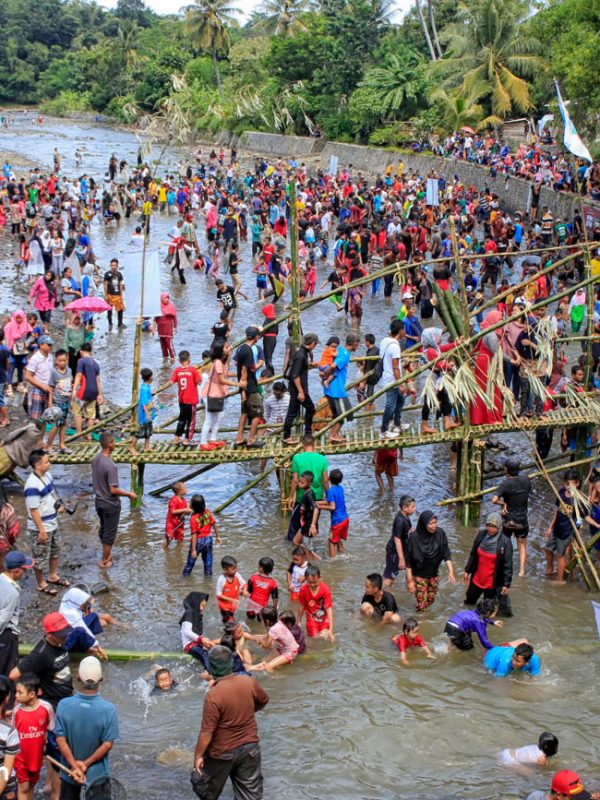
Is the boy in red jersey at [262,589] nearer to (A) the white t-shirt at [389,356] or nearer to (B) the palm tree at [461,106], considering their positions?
(A) the white t-shirt at [389,356]

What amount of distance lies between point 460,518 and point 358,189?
85.7ft

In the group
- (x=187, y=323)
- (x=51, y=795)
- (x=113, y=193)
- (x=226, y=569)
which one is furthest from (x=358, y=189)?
(x=51, y=795)

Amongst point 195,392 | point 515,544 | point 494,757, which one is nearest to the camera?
point 494,757

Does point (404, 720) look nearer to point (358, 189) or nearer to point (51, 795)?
point (51, 795)

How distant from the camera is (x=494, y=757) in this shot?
8297 millimetres

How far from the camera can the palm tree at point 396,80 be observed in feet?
161

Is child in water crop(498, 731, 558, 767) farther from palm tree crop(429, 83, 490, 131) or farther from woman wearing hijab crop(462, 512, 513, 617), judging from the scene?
palm tree crop(429, 83, 490, 131)

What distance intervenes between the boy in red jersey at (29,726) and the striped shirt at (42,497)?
317cm

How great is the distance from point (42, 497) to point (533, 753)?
4.95 metres

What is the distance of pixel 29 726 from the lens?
22.9 ft

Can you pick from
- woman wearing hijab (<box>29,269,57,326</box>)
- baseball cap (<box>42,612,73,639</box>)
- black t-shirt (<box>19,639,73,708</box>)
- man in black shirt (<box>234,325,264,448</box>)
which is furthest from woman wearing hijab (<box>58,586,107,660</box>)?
woman wearing hijab (<box>29,269,57,326</box>)

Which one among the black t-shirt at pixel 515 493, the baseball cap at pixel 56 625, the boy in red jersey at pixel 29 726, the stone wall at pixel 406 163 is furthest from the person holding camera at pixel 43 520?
the stone wall at pixel 406 163

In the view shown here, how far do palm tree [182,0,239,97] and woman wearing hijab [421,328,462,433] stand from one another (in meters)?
54.6

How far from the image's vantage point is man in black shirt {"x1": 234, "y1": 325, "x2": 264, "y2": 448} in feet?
41.4
